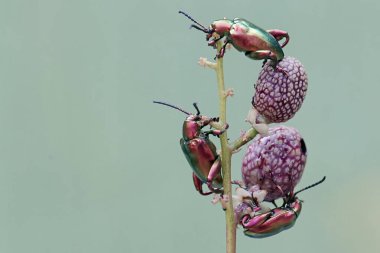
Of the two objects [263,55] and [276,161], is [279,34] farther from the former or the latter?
[276,161]

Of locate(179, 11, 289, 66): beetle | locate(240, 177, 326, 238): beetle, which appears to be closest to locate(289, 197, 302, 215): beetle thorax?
locate(240, 177, 326, 238): beetle

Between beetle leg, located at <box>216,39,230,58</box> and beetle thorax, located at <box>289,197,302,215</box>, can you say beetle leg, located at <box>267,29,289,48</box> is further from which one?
beetle thorax, located at <box>289,197,302,215</box>

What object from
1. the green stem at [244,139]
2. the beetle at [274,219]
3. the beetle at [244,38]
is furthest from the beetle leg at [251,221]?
the beetle at [244,38]

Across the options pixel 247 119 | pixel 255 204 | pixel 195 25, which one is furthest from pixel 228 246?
pixel 195 25

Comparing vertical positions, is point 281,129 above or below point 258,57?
below

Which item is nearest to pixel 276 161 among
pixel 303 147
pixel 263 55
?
pixel 303 147

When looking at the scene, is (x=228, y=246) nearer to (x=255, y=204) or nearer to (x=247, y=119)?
(x=255, y=204)

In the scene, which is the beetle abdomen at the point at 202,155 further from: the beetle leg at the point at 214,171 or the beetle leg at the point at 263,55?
the beetle leg at the point at 263,55
